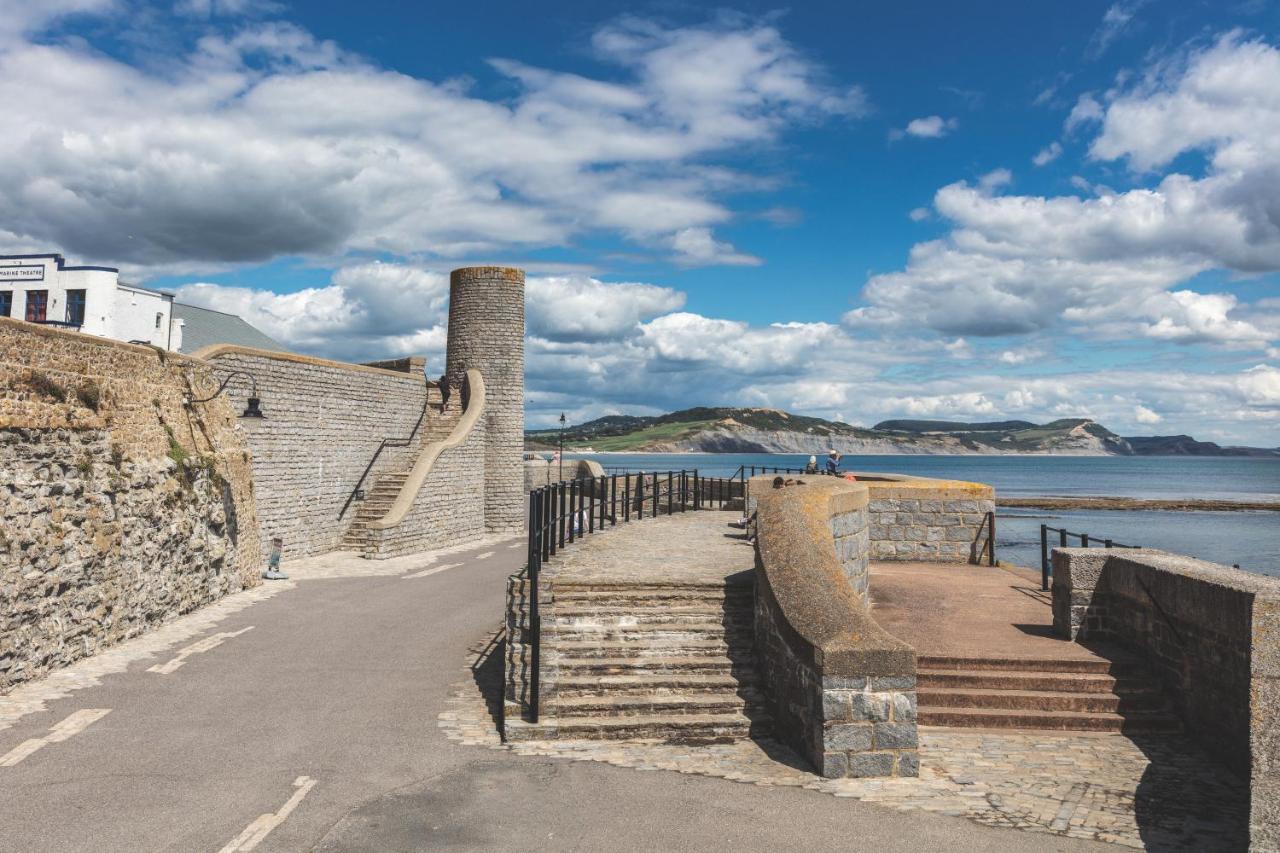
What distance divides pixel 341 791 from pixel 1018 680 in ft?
22.6

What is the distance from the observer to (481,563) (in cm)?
2362

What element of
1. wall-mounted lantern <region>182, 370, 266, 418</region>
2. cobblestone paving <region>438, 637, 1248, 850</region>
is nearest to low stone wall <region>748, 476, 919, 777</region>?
cobblestone paving <region>438, 637, 1248, 850</region>

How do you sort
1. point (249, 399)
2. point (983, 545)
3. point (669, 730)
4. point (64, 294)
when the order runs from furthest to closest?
point (64, 294), point (249, 399), point (983, 545), point (669, 730)

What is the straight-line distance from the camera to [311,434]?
23.9 m

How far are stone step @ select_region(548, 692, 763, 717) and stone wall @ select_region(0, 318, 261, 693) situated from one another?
24.1 ft

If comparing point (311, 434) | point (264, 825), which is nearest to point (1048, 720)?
point (264, 825)

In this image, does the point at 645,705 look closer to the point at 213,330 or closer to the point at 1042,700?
the point at 1042,700

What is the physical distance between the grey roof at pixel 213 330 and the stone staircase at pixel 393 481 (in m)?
10.9

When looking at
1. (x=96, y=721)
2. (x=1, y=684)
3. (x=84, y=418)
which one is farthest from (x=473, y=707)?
(x=84, y=418)

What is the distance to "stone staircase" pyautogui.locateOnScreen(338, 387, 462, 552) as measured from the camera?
2544 cm

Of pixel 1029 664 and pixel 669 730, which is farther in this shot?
pixel 1029 664

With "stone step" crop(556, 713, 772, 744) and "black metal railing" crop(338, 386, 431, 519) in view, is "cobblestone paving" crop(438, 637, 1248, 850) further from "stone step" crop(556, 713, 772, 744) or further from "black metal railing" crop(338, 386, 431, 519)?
"black metal railing" crop(338, 386, 431, 519)

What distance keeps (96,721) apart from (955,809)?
8987 mm

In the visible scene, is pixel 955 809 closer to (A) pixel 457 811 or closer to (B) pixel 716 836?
(B) pixel 716 836
